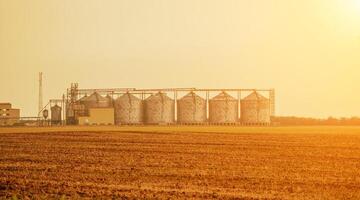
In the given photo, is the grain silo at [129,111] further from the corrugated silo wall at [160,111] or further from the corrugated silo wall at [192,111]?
the corrugated silo wall at [192,111]

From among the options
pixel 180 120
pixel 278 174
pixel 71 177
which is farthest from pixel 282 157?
pixel 180 120

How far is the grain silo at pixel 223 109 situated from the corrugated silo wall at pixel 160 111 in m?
4.81

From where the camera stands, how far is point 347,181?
2008 cm

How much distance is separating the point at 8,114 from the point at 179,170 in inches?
2838

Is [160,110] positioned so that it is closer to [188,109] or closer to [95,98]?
[188,109]

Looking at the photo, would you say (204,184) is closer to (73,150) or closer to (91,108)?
(73,150)

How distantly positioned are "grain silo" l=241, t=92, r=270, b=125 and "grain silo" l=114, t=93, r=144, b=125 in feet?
41.0

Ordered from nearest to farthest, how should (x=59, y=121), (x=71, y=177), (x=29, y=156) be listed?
(x=71, y=177) < (x=29, y=156) < (x=59, y=121)

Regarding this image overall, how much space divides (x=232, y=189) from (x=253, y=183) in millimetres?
1276

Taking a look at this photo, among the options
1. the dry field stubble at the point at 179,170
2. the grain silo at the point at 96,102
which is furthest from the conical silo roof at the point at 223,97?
the dry field stubble at the point at 179,170

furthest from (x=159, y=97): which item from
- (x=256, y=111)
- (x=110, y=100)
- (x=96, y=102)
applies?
(x=256, y=111)

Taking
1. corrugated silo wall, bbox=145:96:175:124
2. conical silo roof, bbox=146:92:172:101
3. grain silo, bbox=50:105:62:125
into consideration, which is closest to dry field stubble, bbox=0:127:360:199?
corrugated silo wall, bbox=145:96:175:124

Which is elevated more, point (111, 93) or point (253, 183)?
point (111, 93)

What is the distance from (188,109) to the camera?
257ft
